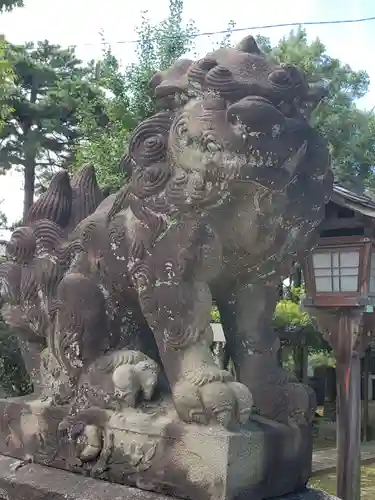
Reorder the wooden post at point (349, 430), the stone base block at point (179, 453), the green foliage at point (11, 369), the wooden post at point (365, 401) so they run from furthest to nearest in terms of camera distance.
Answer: the wooden post at point (365, 401) < the green foliage at point (11, 369) < the wooden post at point (349, 430) < the stone base block at point (179, 453)

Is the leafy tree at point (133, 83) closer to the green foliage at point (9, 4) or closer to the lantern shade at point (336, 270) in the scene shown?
the green foliage at point (9, 4)

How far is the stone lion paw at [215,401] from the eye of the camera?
1.52 metres

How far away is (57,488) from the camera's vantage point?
175 cm

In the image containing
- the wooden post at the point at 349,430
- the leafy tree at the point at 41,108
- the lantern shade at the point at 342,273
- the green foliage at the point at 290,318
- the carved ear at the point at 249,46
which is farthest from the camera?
the leafy tree at the point at 41,108

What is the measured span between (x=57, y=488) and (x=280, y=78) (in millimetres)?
1272

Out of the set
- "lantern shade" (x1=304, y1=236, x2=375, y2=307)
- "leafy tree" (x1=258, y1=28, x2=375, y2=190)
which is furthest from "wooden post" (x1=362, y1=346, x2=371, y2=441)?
"lantern shade" (x1=304, y1=236, x2=375, y2=307)

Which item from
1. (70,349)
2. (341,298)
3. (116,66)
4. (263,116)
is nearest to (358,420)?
(341,298)

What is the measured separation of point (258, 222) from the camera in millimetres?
1653

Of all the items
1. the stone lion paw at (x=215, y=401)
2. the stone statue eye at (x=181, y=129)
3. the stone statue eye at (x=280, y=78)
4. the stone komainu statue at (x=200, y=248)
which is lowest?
the stone lion paw at (x=215, y=401)

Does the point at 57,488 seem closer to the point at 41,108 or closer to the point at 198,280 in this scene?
the point at 198,280

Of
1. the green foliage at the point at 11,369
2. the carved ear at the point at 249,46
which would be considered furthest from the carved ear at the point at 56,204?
the green foliage at the point at 11,369

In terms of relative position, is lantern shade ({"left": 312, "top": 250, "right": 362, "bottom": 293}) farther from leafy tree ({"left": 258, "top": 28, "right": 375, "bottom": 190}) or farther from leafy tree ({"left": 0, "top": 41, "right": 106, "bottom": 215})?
leafy tree ({"left": 0, "top": 41, "right": 106, "bottom": 215})

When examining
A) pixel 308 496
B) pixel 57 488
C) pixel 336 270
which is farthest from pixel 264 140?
pixel 336 270

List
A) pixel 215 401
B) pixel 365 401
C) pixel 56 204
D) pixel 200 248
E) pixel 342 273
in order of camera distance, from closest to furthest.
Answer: pixel 215 401, pixel 200 248, pixel 56 204, pixel 342 273, pixel 365 401
